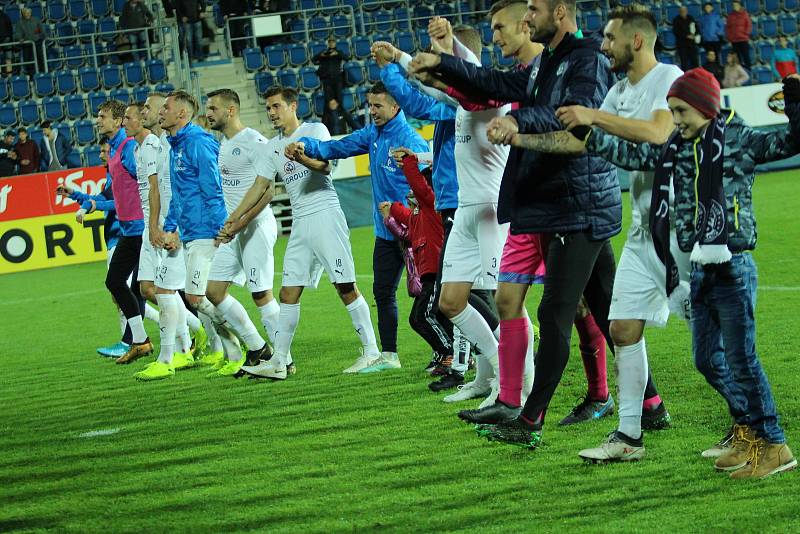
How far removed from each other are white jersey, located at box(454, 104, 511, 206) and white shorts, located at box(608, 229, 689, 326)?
3.95 feet

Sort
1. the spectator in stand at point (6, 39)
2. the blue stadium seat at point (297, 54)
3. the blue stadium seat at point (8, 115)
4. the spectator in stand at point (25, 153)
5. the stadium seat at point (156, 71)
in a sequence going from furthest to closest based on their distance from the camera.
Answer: the blue stadium seat at point (297, 54)
the spectator in stand at point (6, 39)
the stadium seat at point (156, 71)
the blue stadium seat at point (8, 115)
the spectator in stand at point (25, 153)

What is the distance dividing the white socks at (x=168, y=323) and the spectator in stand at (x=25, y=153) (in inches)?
490

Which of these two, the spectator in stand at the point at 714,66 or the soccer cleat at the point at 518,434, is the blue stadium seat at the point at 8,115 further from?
the soccer cleat at the point at 518,434

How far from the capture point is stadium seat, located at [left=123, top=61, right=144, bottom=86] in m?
23.9

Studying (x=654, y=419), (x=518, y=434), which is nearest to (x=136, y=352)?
(x=518, y=434)

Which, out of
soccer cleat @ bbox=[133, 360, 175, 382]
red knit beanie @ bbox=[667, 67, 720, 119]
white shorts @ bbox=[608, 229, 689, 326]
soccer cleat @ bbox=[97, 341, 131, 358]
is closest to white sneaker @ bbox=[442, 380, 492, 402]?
white shorts @ bbox=[608, 229, 689, 326]

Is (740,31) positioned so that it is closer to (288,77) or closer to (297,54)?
(297,54)

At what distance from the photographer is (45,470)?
621 cm

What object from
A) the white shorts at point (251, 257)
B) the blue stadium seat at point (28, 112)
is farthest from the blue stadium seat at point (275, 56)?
the white shorts at point (251, 257)

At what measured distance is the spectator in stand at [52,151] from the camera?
831 inches

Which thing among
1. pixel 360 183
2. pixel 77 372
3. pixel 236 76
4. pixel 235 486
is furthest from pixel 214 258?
pixel 236 76

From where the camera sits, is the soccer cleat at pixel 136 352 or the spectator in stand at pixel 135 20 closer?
the soccer cleat at pixel 136 352

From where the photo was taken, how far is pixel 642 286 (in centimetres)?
520

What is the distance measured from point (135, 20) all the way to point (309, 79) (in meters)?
3.70
